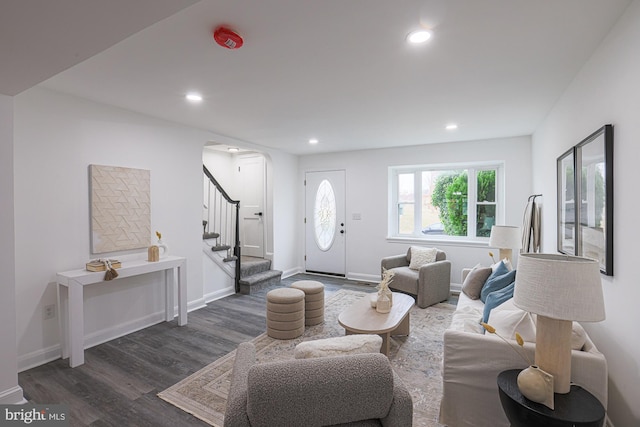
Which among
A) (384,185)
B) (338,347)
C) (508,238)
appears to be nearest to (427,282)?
(508,238)

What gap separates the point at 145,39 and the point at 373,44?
1.42 metres

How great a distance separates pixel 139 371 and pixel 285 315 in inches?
54.2

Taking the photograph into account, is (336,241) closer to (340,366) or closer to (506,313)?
(506,313)

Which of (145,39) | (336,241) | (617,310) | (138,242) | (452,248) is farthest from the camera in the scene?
(336,241)

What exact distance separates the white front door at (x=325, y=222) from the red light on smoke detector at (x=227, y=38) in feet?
13.8

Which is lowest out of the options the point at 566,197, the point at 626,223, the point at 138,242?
the point at 138,242

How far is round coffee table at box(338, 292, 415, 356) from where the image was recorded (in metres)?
2.63

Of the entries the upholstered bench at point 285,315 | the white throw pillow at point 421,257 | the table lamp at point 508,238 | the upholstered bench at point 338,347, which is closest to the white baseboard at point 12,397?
the upholstered bench at point 285,315

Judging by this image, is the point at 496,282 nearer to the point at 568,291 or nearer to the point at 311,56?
the point at 568,291

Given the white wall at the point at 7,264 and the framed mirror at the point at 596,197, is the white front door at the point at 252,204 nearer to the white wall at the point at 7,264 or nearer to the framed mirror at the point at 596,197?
the white wall at the point at 7,264

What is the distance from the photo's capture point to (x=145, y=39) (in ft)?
6.14

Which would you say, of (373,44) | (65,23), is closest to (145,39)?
(65,23)

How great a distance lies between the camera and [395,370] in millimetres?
2633

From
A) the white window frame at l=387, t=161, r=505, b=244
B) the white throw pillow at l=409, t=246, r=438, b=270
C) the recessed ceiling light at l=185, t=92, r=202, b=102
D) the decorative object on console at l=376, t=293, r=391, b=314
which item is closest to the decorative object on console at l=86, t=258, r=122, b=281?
the recessed ceiling light at l=185, t=92, r=202, b=102
